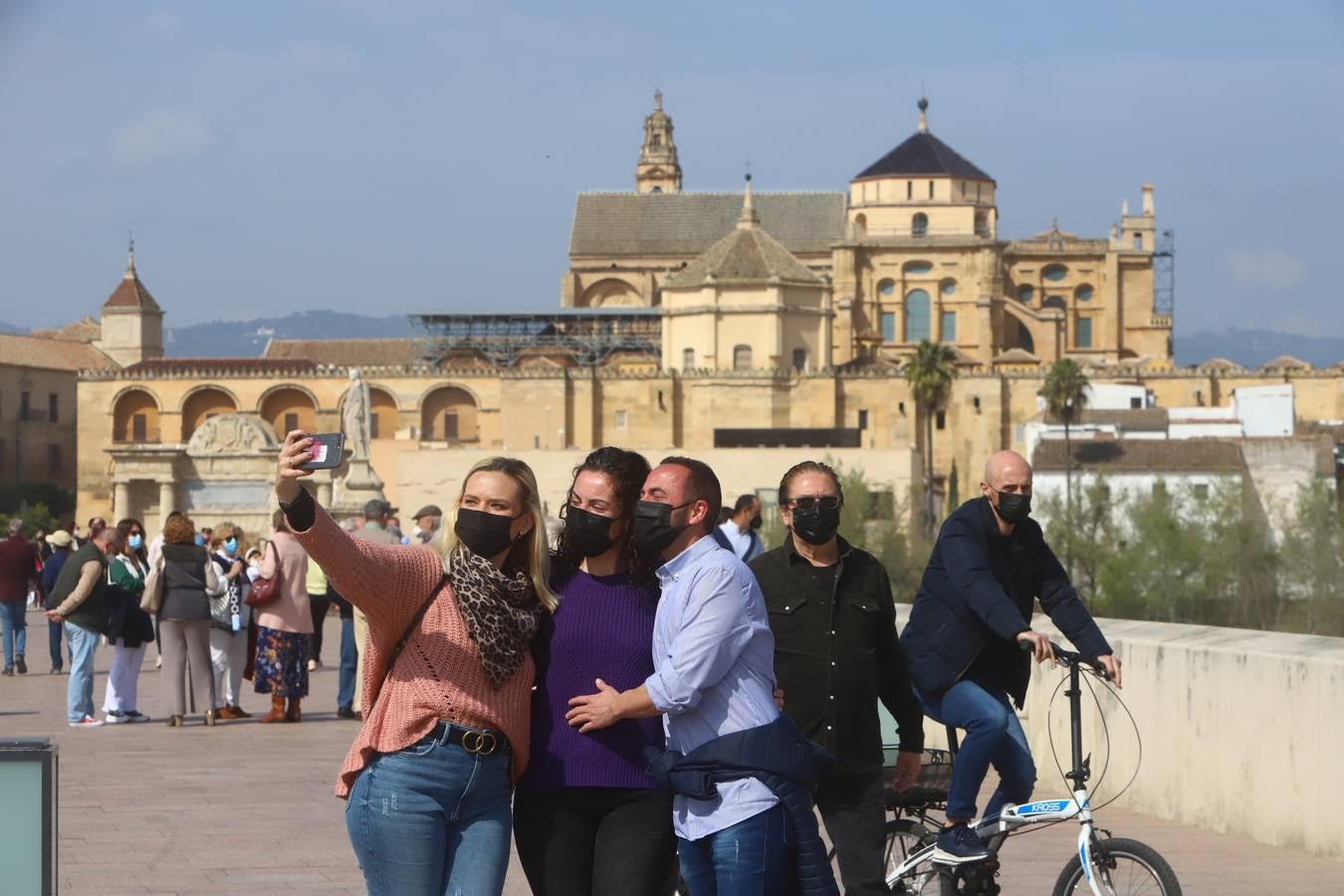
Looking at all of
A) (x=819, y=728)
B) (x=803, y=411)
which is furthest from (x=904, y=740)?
(x=803, y=411)

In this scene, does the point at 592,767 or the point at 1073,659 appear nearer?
the point at 592,767

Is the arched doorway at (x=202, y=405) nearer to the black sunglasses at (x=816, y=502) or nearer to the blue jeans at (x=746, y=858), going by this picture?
the black sunglasses at (x=816, y=502)

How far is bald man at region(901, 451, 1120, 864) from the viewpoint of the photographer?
5.67 m

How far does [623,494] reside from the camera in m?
4.65

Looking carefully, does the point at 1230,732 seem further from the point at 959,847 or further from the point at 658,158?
the point at 658,158

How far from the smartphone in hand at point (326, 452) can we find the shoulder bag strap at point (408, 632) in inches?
15.2

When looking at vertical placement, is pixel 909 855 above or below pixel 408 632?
below

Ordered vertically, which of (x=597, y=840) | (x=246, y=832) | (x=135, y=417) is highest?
(x=135, y=417)

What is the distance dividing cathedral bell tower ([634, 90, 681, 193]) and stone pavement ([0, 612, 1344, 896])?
9863cm

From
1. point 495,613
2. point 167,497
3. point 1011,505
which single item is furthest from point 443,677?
point 167,497

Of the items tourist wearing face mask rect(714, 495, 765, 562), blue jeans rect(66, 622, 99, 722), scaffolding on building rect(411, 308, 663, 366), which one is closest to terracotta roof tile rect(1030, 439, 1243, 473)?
scaffolding on building rect(411, 308, 663, 366)

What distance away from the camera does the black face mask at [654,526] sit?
456 centimetres

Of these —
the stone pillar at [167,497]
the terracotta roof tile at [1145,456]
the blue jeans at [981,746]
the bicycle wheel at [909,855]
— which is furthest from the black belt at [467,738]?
the terracotta roof tile at [1145,456]

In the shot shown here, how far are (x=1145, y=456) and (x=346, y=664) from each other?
1917 inches
